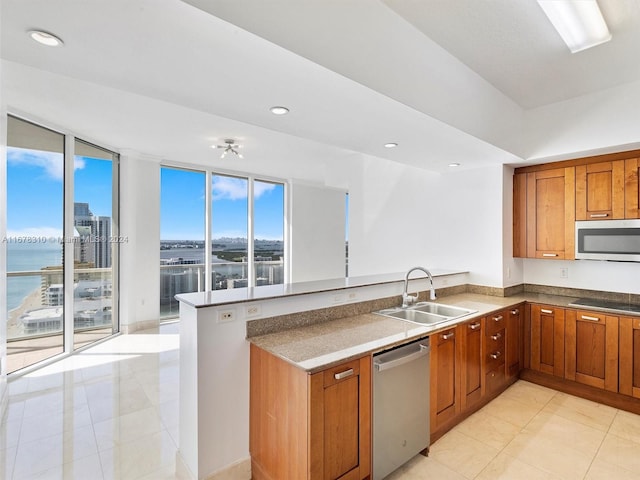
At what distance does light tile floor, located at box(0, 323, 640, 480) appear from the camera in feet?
6.95

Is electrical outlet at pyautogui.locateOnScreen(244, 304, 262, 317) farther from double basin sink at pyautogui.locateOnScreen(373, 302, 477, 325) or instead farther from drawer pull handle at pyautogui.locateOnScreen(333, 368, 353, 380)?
double basin sink at pyautogui.locateOnScreen(373, 302, 477, 325)

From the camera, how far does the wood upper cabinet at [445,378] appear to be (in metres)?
2.32

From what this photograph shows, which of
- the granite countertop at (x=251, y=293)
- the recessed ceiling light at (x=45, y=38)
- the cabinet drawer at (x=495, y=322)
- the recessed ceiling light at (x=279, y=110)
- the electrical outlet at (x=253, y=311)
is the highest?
the recessed ceiling light at (x=45, y=38)

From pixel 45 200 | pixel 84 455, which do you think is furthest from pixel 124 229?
pixel 84 455

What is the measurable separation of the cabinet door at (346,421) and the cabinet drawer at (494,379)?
5.18 ft

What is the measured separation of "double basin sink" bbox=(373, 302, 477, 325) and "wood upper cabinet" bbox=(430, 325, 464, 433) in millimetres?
297

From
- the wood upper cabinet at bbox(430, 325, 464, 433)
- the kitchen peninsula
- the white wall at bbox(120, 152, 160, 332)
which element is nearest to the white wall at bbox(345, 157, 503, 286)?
the kitchen peninsula

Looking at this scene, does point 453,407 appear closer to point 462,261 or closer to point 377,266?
point 462,261

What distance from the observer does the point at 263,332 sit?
2.15 meters

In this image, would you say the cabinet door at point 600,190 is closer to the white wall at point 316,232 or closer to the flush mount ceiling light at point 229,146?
the flush mount ceiling light at point 229,146

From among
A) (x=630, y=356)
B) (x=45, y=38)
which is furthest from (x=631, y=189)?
(x=45, y=38)

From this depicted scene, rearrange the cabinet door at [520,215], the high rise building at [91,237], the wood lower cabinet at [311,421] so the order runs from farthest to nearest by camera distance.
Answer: the high rise building at [91,237]
the cabinet door at [520,215]
the wood lower cabinet at [311,421]

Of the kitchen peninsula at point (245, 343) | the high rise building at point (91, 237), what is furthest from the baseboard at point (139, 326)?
the kitchen peninsula at point (245, 343)

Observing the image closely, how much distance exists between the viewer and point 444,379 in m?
2.41
